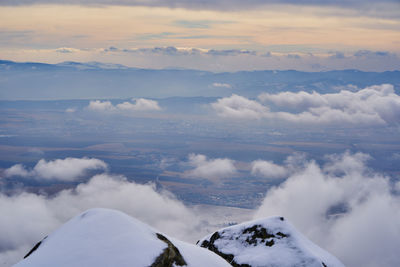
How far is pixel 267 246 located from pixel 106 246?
25.2 metres

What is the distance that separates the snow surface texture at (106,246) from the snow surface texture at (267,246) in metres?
13.5

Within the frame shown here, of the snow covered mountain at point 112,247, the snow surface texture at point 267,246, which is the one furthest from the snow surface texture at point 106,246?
the snow surface texture at point 267,246

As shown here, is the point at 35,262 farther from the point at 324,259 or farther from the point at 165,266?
the point at 324,259

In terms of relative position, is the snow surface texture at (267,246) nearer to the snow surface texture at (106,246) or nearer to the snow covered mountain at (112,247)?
the snow covered mountain at (112,247)

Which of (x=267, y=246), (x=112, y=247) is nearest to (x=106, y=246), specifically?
(x=112, y=247)

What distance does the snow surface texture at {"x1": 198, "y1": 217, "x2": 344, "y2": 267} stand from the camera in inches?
1786

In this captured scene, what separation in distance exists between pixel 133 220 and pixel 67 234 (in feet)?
18.6

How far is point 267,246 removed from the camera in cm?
4841

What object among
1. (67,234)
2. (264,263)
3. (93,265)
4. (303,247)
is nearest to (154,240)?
(93,265)

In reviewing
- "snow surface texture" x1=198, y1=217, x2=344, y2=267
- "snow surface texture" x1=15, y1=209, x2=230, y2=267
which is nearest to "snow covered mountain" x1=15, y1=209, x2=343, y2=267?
"snow surface texture" x1=15, y1=209, x2=230, y2=267

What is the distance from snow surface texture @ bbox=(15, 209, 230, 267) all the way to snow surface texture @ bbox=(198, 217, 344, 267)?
1355cm

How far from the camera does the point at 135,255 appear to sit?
28.3 meters

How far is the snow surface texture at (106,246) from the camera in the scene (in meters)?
28.1

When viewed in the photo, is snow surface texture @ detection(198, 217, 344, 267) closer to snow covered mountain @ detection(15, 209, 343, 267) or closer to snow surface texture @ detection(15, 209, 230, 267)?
snow covered mountain @ detection(15, 209, 343, 267)
